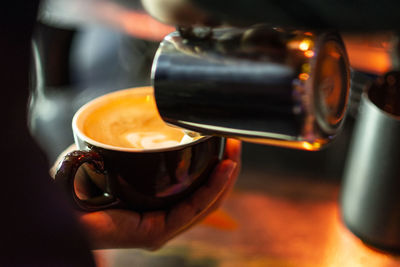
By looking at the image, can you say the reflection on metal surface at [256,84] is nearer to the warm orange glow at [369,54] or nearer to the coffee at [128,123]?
the coffee at [128,123]

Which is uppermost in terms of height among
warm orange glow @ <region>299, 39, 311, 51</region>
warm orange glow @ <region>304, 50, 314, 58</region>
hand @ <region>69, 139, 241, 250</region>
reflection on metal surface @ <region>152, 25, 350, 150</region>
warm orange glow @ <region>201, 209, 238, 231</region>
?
warm orange glow @ <region>299, 39, 311, 51</region>

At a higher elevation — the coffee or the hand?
the coffee

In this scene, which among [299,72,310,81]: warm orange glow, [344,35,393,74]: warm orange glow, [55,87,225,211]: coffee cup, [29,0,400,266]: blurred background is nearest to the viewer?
[299,72,310,81]: warm orange glow

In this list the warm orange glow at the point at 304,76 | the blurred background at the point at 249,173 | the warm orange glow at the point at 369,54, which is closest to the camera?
the warm orange glow at the point at 304,76

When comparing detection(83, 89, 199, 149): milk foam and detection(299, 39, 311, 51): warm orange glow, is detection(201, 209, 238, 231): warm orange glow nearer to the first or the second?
detection(83, 89, 199, 149): milk foam

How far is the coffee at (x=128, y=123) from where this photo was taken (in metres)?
0.43

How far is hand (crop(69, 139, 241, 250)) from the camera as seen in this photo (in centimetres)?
38

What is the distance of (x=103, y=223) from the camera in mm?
375

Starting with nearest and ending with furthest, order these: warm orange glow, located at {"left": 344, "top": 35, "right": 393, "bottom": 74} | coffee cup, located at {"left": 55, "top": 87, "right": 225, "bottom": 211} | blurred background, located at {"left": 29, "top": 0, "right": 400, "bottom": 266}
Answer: coffee cup, located at {"left": 55, "top": 87, "right": 225, "bottom": 211}, blurred background, located at {"left": 29, "top": 0, "right": 400, "bottom": 266}, warm orange glow, located at {"left": 344, "top": 35, "right": 393, "bottom": 74}

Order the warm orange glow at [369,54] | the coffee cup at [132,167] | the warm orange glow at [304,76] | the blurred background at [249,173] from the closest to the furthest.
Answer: the warm orange glow at [304,76] < the coffee cup at [132,167] < the blurred background at [249,173] < the warm orange glow at [369,54]

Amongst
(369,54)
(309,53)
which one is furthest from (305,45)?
(369,54)

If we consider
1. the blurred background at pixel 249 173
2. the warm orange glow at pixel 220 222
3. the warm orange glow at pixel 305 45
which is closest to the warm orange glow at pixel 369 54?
the blurred background at pixel 249 173

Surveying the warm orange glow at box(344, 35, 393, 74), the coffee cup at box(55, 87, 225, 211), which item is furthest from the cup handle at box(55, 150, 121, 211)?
the warm orange glow at box(344, 35, 393, 74)

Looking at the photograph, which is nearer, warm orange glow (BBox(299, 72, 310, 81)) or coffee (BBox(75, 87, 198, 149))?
warm orange glow (BBox(299, 72, 310, 81))
